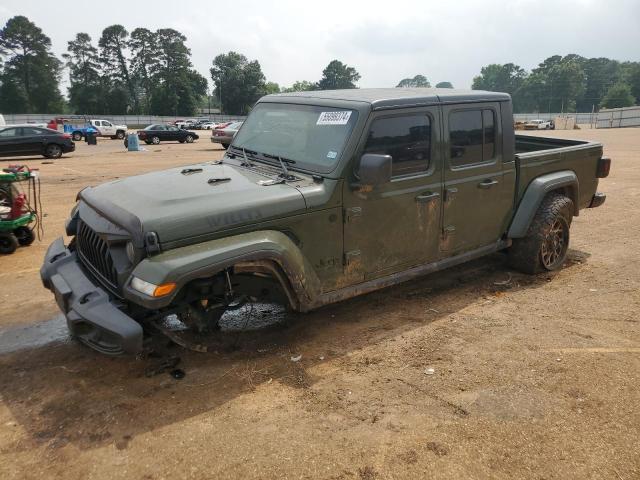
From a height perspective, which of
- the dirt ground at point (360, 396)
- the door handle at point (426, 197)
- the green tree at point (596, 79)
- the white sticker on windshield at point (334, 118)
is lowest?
the dirt ground at point (360, 396)

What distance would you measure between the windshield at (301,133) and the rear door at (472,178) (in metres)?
1.05

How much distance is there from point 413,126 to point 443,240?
3.52ft

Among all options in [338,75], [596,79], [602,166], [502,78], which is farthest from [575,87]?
[602,166]

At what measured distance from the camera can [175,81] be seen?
87500 millimetres

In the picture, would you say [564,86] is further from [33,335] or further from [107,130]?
[33,335]

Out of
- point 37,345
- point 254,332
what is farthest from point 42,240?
point 254,332

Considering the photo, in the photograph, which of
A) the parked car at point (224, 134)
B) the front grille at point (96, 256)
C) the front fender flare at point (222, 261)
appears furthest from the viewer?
the parked car at point (224, 134)

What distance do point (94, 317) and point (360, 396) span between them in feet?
5.74

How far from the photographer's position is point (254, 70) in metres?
89.9

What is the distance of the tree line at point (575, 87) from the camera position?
104 metres

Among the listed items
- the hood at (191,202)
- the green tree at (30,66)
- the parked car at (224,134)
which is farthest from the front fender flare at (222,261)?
the green tree at (30,66)

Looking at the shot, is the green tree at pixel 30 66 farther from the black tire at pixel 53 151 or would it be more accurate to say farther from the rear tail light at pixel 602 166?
the rear tail light at pixel 602 166

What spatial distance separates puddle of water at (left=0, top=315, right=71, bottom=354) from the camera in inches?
157

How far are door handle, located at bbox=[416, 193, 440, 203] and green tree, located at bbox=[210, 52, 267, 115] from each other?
86381 millimetres
